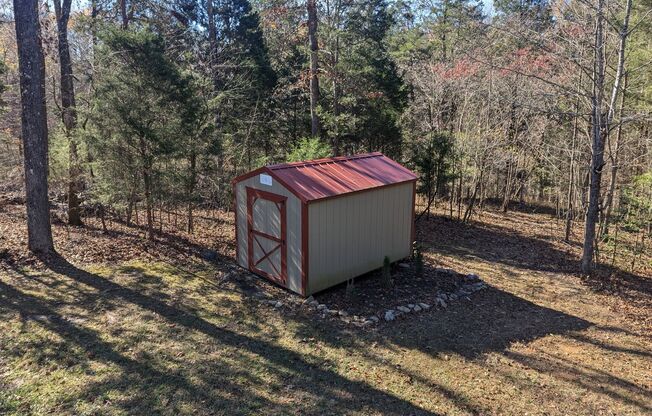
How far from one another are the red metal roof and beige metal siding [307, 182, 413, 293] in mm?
146

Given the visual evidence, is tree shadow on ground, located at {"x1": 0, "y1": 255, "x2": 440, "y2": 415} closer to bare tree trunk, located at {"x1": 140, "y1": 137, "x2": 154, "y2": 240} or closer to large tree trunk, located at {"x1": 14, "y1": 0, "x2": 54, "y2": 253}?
large tree trunk, located at {"x1": 14, "y1": 0, "x2": 54, "y2": 253}

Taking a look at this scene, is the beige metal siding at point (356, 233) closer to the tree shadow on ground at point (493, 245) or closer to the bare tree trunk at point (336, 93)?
the tree shadow on ground at point (493, 245)

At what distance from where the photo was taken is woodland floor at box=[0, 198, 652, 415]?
4766 mm

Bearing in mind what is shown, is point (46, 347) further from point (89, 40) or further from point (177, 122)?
point (89, 40)

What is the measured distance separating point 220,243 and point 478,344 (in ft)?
20.0

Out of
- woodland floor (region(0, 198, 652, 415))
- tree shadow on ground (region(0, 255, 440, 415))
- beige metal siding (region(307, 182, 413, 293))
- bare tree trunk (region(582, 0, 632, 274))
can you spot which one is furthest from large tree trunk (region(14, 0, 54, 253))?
bare tree trunk (region(582, 0, 632, 274))

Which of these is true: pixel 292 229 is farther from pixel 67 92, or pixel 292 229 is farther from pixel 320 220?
pixel 67 92

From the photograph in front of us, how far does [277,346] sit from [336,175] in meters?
3.39

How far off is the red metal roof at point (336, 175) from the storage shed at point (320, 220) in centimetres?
2

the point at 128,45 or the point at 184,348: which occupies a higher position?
the point at 128,45

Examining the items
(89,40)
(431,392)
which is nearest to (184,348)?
(431,392)

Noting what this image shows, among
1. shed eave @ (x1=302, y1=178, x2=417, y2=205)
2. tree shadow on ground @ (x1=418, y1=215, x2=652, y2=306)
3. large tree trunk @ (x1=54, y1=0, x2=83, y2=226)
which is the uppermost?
large tree trunk @ (x1=54, y1=0, x2=83, y2=226)

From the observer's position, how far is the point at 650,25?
12375mm

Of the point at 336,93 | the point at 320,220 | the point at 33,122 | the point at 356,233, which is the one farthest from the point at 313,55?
the point at 33,122
